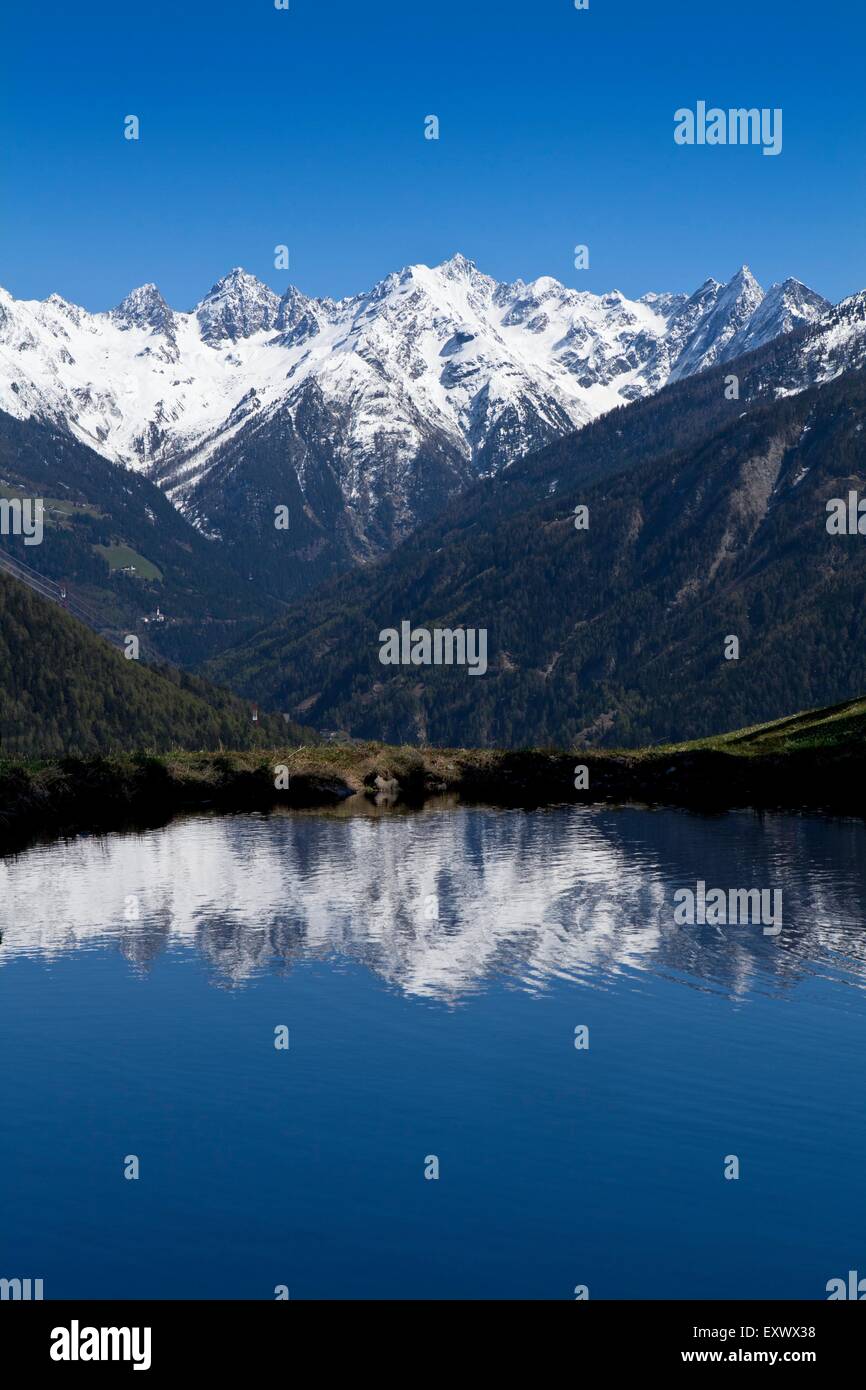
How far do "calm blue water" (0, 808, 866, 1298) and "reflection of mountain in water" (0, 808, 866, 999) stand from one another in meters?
0.33

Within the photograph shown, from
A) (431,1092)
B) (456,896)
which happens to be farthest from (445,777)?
(431,1092)

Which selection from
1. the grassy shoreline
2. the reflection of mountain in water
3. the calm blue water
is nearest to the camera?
the calm blue water

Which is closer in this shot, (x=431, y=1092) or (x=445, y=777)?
(x=431, y=1092)

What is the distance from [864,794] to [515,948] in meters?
62.4

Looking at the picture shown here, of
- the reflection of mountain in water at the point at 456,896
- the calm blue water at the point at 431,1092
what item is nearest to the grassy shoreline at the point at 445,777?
the reflection of mountain in water at the point at 456,896

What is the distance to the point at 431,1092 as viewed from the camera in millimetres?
45375

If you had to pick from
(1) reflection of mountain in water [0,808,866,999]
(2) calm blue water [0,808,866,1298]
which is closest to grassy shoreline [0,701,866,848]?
(1) reflection of mountain in water [0,808,866,999]

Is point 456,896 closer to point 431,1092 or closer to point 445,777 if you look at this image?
point 431,1092

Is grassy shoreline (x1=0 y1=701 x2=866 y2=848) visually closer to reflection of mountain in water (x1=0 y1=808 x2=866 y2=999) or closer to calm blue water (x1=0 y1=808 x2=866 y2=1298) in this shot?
reflection of mountain in water (x1=0 y1=808 x2=866 y2=999)

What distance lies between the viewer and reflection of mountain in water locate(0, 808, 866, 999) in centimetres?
6191

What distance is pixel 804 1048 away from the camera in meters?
48.1

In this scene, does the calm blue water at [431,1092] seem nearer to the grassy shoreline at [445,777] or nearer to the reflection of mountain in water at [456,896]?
the reflection of mountain in water at [456,896]

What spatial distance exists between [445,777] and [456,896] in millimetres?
57718

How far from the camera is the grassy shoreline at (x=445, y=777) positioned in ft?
394
